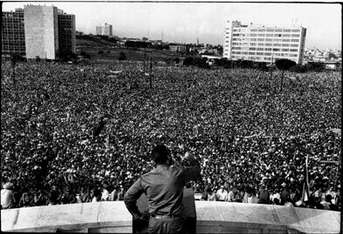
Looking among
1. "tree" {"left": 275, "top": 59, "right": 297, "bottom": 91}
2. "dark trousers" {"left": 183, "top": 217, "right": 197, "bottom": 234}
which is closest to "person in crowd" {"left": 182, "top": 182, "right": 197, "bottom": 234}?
"dark trousers" {"left": 183, "top": 217, "right": 197, "bottom": 234}

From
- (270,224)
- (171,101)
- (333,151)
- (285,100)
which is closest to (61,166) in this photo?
(171,101)

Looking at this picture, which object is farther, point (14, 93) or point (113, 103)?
point (113, 103)

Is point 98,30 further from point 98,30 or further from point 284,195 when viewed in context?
point 284,195

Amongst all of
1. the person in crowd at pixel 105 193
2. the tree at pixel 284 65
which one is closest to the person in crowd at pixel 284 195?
the person in crowd at pixel 105 193

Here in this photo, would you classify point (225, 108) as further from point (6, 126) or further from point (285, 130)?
point (6, 126)

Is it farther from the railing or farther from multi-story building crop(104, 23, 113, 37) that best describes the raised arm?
multi-story building crop(104, 23, 113, 37)

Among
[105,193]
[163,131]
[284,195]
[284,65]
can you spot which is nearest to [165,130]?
[163,131]
